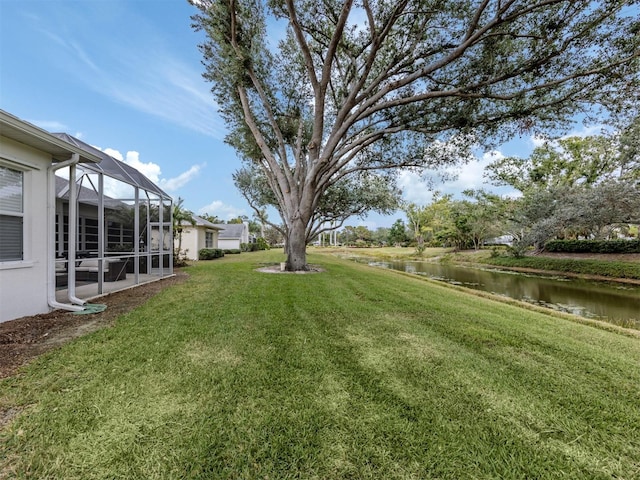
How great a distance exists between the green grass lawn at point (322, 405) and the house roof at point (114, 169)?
171 inches

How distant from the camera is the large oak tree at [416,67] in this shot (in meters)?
6.71

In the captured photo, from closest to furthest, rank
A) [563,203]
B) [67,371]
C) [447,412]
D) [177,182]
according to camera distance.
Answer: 1. [447,412]
2. [67,371]
3. [563,203]
4. [177,182]

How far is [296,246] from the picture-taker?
35.8ft


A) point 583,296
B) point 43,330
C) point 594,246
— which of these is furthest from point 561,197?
point 43,330

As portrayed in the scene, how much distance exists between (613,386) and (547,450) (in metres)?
1.69

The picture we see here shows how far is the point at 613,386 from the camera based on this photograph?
2781 millimetres

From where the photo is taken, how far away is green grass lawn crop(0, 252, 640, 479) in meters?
1.73

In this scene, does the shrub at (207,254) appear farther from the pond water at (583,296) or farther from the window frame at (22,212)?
the pond water at (583,296)

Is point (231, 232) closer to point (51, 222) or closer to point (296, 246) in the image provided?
point (296, 246)

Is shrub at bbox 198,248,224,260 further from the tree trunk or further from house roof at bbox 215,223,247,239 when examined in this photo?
house roof at bbox 215,223,247,239

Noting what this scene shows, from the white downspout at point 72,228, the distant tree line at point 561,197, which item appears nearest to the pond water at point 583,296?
the distant tree line at point 561,197

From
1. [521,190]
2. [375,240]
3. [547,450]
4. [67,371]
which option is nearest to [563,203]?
[521,190]

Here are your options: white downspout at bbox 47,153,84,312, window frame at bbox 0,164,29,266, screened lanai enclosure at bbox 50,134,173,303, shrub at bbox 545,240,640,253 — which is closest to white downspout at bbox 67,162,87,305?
white downspout at bbox 47,153,84,312

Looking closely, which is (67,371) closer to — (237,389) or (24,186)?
(237,389)
